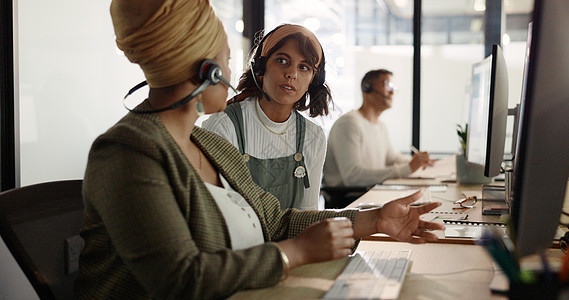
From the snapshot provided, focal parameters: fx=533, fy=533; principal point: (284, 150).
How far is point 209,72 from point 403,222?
2.04ft

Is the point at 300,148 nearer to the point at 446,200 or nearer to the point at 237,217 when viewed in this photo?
the point at 446,200

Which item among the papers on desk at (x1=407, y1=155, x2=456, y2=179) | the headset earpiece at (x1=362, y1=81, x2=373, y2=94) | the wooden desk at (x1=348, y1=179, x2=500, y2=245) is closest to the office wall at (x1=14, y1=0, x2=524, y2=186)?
the wooden desk at (x1=348, y1=179, x2=500, y2=245)

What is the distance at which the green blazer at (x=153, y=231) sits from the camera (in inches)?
36.2

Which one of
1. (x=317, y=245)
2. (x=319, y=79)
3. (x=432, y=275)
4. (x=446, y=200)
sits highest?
(x=319, y=79)

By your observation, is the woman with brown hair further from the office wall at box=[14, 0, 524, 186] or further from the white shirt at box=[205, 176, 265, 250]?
the white shirt at box=[205, 176, 265, 250]

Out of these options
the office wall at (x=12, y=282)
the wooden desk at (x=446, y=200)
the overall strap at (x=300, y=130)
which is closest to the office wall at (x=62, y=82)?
the office wall at (x=12, y=282)

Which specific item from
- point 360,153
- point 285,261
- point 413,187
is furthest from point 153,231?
point 360,153

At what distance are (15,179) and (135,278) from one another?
1.35 m

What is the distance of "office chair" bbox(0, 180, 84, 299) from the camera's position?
1106 mm

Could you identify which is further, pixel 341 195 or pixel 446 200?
pixel 341 195

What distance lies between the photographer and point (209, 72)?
1.09 meters

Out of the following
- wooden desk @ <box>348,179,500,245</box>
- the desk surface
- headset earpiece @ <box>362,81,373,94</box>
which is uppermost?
headset earpiece @ <box>362,81,373,94</box>

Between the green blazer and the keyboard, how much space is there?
130 mm

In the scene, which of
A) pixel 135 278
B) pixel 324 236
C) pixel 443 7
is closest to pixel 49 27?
pixel 135 278
